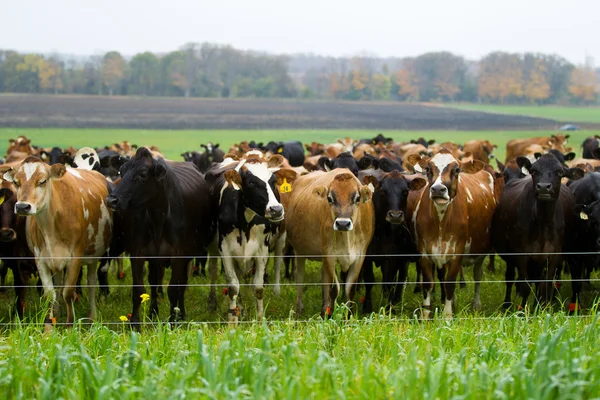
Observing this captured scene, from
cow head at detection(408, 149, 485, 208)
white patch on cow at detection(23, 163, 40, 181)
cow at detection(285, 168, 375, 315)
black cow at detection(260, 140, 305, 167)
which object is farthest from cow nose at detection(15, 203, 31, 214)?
black cow at detection(260, 140, 305, 167)

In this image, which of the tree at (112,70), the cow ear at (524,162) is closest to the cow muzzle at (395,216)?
the cow ear at (524,162)

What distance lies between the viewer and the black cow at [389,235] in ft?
32.4

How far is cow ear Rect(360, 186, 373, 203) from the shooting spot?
9.32 m

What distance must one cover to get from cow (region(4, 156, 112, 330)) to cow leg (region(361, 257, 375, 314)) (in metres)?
3.27

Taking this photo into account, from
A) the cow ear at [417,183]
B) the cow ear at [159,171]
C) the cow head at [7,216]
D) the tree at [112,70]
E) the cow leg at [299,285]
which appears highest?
the tree at [112,70]

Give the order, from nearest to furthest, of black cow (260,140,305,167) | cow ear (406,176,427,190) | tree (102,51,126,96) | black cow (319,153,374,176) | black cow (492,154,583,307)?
black cow (492,154,583,307), cow ear (406,176,427,190), black cow (319,153,374,176), black cow (260,140,305,167), tree (102,51,126,96)

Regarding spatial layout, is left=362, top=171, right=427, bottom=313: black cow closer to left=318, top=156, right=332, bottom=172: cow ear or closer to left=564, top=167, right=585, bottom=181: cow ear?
left=564, top=167, right=585, bottom=181: cow ear

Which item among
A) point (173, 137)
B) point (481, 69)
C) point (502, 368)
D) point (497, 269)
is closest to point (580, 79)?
point (481, 69)

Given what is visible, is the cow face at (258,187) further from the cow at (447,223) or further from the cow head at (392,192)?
the cow at (447,223)

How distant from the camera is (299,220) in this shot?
10.4m

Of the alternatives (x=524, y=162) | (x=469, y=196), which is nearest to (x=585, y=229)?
(x=524, y=162)

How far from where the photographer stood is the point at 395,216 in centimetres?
953

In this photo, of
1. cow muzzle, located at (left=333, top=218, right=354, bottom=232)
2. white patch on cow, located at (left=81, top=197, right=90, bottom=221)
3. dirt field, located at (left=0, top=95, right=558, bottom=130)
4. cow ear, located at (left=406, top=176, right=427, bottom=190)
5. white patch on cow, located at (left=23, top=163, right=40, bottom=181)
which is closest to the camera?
white patch on cow, located at (left=23, top=163, right=40, bottom=181)

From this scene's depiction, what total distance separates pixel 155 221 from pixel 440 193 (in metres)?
3.16
